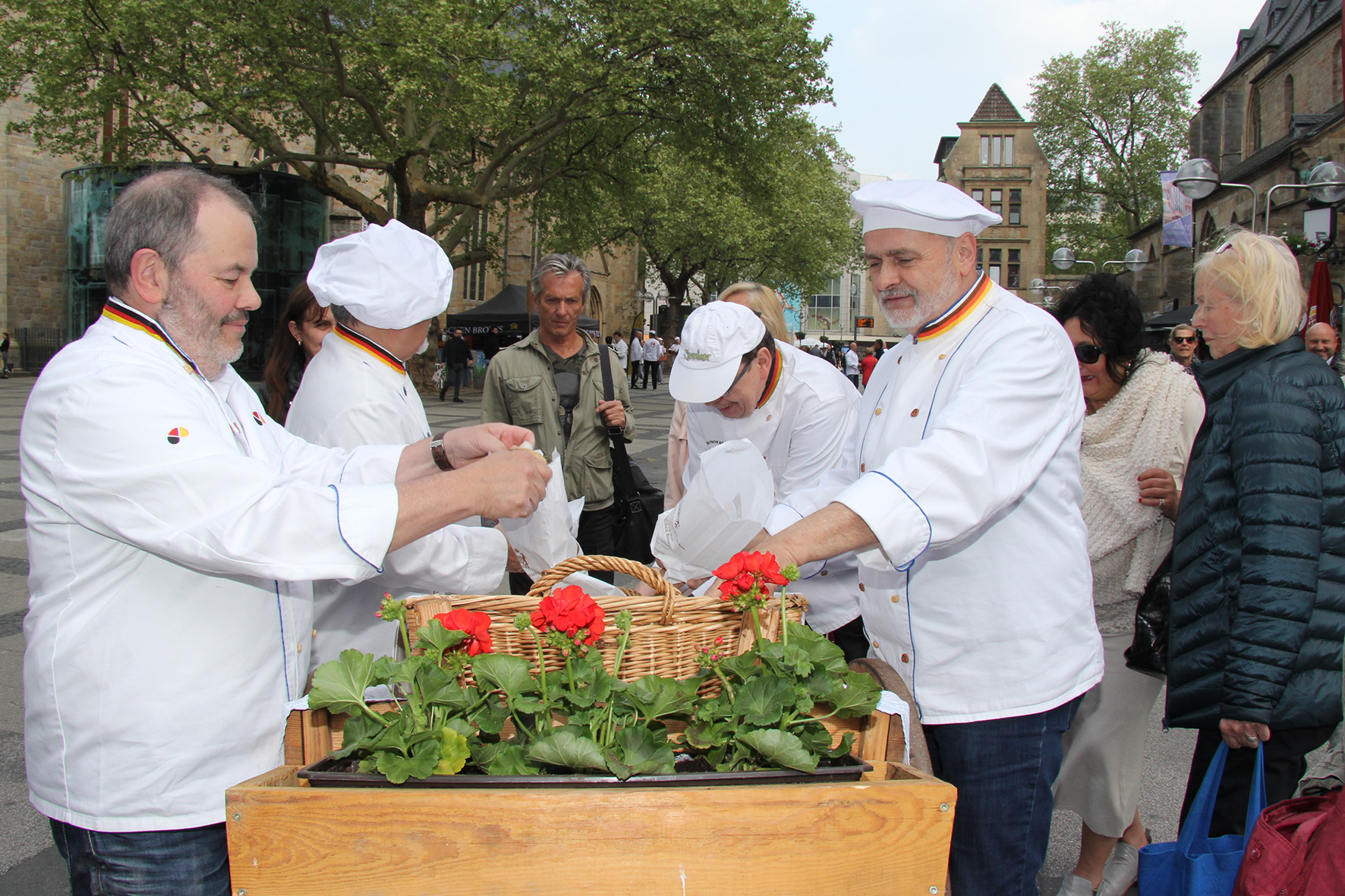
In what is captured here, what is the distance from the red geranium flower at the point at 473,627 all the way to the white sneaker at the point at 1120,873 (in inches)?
96.9

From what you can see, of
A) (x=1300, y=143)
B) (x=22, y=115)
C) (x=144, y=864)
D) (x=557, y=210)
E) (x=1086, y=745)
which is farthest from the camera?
(x=1300, y=143)

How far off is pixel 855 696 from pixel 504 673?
539 millimetres

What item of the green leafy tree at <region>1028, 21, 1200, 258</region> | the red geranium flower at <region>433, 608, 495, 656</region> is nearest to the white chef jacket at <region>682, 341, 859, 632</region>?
the red geranium flower at <region>433, 608, 495, 656</region>

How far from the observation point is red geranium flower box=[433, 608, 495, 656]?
146 cm

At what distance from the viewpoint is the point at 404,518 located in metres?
1.58

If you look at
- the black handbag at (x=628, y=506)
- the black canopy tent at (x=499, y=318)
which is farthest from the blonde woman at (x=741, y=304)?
the black canopy tent at (x=499, y=318)

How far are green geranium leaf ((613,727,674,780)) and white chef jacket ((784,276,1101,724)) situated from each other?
0.60 meters

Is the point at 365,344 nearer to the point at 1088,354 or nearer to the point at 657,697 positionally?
the point at 657,697

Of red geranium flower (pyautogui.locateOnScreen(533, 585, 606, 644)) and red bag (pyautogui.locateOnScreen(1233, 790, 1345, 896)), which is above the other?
red geranium flower (pyautogui.locateOnScreen(533, 585, 606, 644))

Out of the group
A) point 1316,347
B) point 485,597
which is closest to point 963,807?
point 485,597

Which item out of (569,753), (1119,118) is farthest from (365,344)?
(1119,118)

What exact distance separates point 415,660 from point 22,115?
3188 cm

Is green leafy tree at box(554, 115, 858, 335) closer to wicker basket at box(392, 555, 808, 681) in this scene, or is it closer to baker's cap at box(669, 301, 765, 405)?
baker's cap at box(669, 301, 765, 405)

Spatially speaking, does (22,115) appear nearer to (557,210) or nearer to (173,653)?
(557,210)
